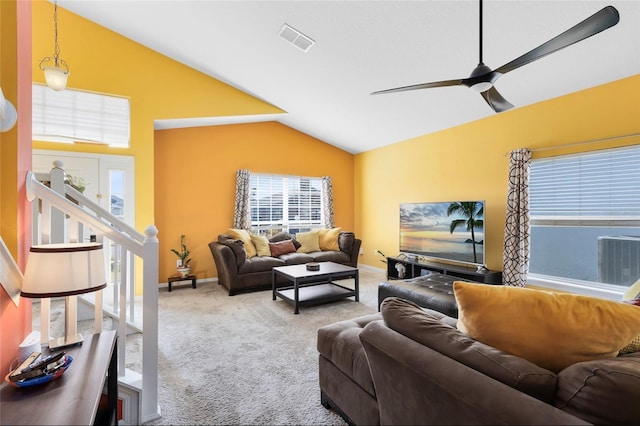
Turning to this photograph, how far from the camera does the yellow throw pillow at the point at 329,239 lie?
5668 millimetres

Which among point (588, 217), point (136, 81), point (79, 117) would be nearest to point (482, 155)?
point (588, 217)

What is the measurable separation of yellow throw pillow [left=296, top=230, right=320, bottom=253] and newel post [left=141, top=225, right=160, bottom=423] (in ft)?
12.4

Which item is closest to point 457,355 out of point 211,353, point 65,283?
point 65,283

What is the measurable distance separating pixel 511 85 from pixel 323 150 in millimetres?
3816

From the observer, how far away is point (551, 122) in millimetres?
3445

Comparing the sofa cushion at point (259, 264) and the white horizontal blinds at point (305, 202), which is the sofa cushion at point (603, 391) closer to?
the sofa cushion at point (259, 264)

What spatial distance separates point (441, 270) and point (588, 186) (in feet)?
6.26

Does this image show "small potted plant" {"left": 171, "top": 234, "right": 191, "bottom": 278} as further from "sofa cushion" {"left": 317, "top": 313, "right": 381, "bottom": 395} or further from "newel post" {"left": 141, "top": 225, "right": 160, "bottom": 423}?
"sofa cushion" {"left": 317, "top": 313, "right": 381, "bottom": 395}

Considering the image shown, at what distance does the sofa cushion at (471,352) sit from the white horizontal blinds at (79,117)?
448 centimetres

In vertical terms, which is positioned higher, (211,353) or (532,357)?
(532,357)

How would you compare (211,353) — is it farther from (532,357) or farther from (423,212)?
(423,212)

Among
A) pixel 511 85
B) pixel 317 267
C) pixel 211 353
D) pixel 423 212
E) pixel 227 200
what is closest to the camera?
pixel 211 353

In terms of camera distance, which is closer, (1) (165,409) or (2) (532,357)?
(2) (532,357)

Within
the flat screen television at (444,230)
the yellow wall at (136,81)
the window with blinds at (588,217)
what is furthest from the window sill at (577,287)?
the yellow wall at (136,81)
